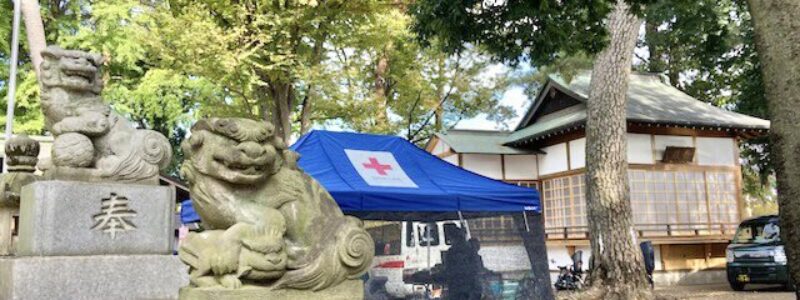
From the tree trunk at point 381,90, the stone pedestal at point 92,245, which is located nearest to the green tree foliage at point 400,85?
the tree trunk at point 381,90

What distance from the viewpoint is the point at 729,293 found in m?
13.4

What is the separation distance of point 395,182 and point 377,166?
19.5 inches

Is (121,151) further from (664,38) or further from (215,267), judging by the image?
(664,38)

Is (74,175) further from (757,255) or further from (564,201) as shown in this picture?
(564,201)

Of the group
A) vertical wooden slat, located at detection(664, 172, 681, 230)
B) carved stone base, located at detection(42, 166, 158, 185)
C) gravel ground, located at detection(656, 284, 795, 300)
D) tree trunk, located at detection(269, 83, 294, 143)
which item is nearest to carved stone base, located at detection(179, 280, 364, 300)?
carved stone base, located at detection(42, 166, 158, 185)

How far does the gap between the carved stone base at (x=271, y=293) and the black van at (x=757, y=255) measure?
486 inches

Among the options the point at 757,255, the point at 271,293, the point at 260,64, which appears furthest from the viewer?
the point at 757,255

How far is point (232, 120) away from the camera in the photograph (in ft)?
11.8

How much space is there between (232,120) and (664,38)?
1981cm

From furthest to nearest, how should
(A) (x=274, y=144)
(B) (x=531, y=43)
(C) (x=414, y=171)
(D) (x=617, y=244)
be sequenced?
(D) (x=617, y=244) → (C) (x=414, y=171) → (B) (x=531, y=43) → (A) (x=274, y=144)

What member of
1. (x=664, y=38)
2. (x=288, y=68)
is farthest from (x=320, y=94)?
(x=664, y=38)

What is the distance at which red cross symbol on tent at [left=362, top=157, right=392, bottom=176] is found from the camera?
8359 millimetres

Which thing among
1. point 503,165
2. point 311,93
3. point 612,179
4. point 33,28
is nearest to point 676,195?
point 503,165

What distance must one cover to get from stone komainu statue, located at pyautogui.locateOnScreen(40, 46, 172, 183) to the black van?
12743mm
